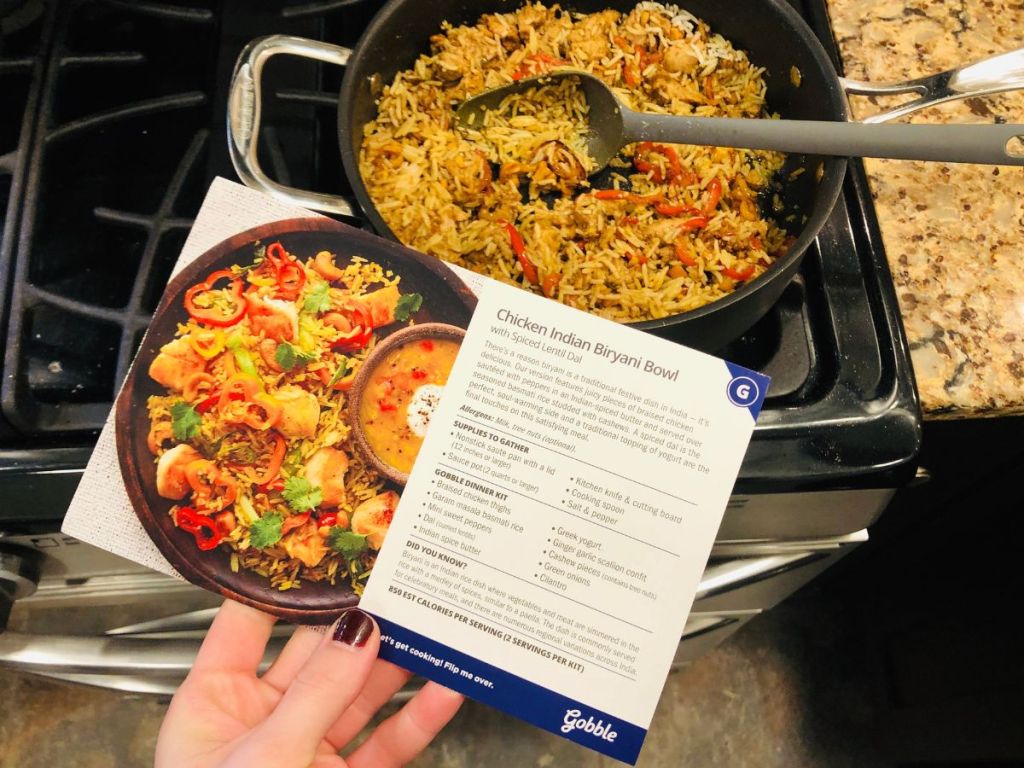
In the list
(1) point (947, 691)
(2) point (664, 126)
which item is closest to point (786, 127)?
(2) point (664, 126)

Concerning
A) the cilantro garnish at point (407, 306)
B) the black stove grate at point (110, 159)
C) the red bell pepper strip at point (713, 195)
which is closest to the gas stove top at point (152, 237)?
the black stove grate at point (110, 159)

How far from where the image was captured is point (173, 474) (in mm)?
615

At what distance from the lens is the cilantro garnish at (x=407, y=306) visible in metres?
0.64

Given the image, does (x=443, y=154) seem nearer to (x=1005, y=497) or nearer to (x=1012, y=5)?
(x=1012, y=5)

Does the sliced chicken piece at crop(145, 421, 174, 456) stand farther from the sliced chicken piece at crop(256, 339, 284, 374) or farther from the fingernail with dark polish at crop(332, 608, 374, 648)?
the fingernail with dark polish at crop(332, 608, 374, 648)

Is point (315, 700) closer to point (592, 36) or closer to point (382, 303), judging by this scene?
point (382, 303)

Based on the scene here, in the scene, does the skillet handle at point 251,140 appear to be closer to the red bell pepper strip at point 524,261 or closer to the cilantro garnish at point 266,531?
the red bell pepper strip at point 524,261

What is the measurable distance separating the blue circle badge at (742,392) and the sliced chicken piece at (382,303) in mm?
278

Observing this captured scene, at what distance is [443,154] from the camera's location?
776 mm

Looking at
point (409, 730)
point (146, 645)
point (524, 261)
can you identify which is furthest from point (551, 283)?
point (146, 645)

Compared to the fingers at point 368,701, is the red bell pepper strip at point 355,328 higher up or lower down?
higher up

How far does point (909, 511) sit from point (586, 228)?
0.69 m

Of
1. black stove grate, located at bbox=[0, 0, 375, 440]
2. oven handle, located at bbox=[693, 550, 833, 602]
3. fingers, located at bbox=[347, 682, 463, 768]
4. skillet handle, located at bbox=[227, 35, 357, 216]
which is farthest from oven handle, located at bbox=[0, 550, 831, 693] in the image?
skillet handle, located at bbox=[227, 35, 357, 216]

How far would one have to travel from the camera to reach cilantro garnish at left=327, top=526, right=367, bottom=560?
0.61m
